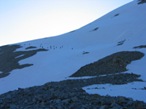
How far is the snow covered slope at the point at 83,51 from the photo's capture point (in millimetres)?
46312

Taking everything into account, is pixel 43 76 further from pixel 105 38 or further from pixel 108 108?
pixel 108 108

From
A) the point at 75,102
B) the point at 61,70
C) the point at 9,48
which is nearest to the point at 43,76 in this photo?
the point at 61,70

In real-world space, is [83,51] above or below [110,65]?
above

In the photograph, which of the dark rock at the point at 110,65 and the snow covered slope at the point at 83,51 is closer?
the dark rock at the point at 110,65

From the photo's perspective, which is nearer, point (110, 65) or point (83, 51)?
point (110, 65)

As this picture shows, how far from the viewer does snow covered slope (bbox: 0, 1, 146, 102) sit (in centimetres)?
4631

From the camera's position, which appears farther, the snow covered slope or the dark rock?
the snow covered slope

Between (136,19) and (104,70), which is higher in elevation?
(136,19)

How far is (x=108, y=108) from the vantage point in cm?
1684

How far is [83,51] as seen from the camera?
59.2 m

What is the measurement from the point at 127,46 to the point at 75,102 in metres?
37.0

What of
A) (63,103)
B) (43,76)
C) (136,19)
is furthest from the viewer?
(136,19)

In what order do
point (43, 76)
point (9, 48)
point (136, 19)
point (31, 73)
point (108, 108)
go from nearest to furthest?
point (108, 108)
point (43, 76)
point (31, 73)
point (136, 19)
point (9, 48)

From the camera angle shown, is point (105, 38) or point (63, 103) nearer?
point (63, 103)
